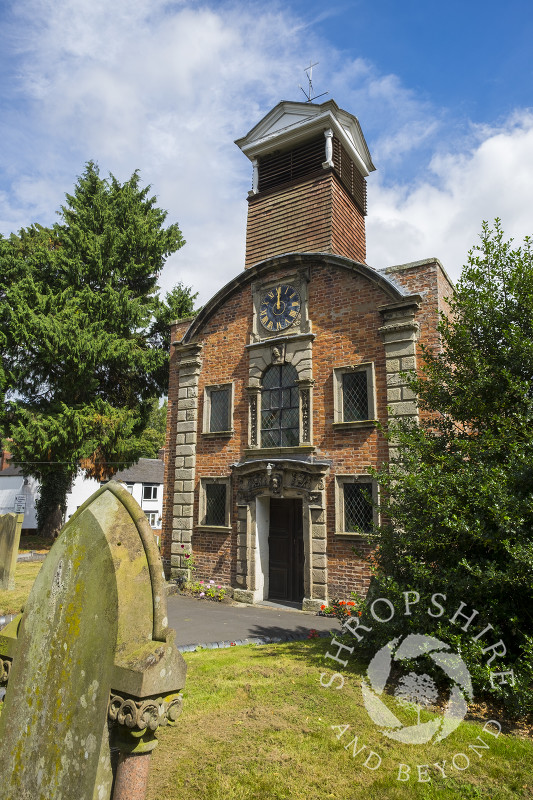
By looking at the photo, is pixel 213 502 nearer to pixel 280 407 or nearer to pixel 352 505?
pixel 280 407

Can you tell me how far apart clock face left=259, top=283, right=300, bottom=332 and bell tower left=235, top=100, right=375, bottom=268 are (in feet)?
5.81

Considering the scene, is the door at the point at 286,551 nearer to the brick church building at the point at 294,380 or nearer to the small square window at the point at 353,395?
the brick church building at the point at 294,380

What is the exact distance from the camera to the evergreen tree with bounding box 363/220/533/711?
19.0ft

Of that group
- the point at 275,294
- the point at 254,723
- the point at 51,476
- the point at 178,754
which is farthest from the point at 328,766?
the point at 51,476

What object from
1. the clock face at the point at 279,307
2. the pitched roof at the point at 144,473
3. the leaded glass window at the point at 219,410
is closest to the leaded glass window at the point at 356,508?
the leaded glass window at the point at 219,410

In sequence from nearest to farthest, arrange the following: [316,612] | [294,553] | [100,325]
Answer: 1. [316,612]
2. [294,553]
3. [100,325]

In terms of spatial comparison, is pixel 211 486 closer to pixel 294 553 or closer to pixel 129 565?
pixel 294 553

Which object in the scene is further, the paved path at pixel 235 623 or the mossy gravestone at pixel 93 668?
the paved path at pixel 235 623

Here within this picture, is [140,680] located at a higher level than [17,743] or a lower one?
higher

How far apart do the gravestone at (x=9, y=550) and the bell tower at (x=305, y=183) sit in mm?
10266

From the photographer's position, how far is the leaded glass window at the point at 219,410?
48.2ft

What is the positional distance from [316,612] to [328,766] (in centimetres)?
764

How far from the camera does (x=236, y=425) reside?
1421cm

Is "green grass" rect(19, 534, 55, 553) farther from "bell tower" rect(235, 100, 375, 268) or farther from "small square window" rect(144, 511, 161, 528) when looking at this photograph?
"small square window" rect(144, 511, 161, 528)
